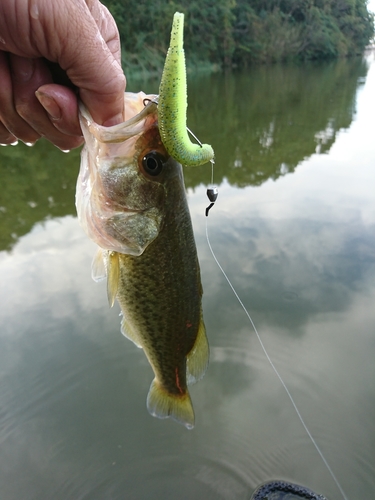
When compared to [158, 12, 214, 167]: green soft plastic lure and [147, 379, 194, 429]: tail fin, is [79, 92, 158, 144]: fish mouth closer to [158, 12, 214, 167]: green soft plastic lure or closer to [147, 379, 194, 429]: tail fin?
[158, 12, 214, 167]: green soft plastic lure

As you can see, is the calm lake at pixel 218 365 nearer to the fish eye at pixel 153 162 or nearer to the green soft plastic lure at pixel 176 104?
the fish eye at pixel 153 162

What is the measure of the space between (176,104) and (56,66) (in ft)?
1.94

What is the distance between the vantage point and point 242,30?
4431 centimetres

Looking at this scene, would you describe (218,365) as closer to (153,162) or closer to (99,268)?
(99,268)

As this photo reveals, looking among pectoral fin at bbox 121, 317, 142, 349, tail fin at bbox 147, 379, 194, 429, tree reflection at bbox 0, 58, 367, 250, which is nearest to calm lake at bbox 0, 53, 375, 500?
tree reflection at bbox 0, 58, 367, 250

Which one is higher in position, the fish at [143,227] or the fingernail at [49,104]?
the fingernail at [49,104]

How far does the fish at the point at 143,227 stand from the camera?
1.45m

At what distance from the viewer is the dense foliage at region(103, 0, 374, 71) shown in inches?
1251

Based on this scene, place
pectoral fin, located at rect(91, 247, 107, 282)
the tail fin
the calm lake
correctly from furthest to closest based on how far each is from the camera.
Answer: the calm lake < the tail fin < pectoral fin, located at rect(91, 247, 107, 282)

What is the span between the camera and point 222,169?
318 inches

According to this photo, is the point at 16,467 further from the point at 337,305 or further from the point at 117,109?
the point at 337,305

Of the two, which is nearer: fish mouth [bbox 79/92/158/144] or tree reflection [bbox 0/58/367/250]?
fish mouth [bbox 79/92/158/144]

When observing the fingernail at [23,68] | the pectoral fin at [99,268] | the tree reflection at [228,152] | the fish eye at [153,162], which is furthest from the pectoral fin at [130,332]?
the tree reflection at [228,152]

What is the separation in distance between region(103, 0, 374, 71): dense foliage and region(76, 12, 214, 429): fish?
29.1 metres
